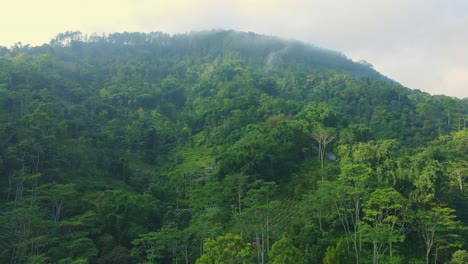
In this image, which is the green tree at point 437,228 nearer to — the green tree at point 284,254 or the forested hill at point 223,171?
the forested hill at point 223,171

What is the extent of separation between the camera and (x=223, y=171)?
4003 cm

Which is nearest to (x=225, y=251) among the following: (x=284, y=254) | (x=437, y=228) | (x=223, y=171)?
(x=284, y=254)

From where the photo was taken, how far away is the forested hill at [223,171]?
26.4m

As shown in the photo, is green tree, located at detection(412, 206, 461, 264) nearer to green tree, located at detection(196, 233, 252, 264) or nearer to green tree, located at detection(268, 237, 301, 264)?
green tree, located at detection(268, 237, 301, 264)

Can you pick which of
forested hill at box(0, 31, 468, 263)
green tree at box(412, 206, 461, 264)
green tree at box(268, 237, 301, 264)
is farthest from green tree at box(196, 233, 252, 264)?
green tree at box(412, 206, 461, 264)

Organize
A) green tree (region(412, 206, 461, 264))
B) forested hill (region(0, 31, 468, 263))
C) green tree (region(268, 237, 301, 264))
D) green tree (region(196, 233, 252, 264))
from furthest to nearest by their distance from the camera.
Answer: forested hill (region(0, 31, 468, 263))
green tree (region(412, 206, 461, 264))
green tree (region(196, 233, 252, 264))
green tree (region(268, 237, 301, 264))

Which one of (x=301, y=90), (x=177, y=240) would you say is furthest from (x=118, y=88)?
(x=177, y=240)

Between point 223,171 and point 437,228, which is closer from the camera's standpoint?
point 437,228

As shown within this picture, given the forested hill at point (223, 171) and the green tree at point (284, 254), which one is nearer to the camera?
the green tree at point (284, 254)

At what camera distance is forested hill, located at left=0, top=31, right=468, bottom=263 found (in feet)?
86.5

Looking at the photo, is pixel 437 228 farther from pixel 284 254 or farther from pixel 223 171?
pixel 223 171

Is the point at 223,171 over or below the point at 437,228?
over

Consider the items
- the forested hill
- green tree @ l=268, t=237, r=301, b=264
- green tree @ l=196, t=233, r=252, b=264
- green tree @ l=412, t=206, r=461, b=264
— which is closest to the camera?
green tree @ l=268, t=237, r=301, b=264

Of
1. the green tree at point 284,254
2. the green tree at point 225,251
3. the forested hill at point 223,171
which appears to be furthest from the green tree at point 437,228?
the green tree at point 225,251
